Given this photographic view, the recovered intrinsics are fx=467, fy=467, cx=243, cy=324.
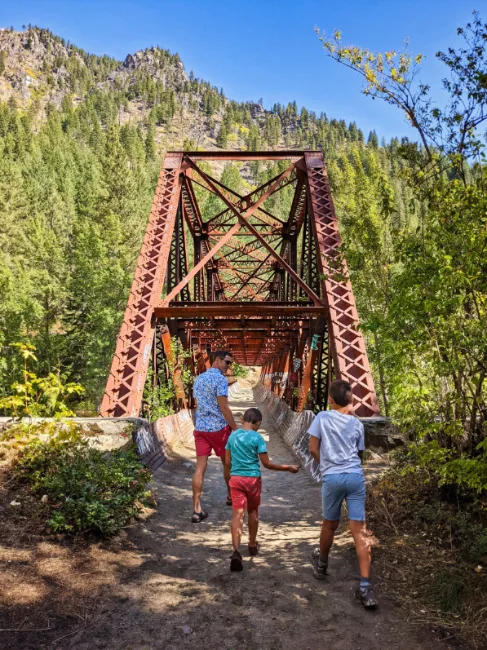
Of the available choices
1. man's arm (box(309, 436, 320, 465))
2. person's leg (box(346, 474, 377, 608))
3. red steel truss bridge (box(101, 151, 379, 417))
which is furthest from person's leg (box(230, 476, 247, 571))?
red steel truss bridge (box(101, 151, 379, 417))

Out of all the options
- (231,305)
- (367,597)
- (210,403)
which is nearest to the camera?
→ (367,597)

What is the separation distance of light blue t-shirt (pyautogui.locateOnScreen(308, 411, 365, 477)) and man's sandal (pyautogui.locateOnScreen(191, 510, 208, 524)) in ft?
7.52

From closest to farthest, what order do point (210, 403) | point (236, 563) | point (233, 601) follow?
point (233, 601) < point (236, 563) < point (210, 403)

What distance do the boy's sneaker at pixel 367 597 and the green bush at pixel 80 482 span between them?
2.29 m

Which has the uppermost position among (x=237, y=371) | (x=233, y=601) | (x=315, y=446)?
(x=315, y=446)

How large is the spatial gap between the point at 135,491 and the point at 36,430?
5.16 feet

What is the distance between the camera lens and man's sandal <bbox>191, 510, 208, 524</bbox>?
5.44 m

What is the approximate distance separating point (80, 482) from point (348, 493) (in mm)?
2667

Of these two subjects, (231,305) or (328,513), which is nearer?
(328,513)

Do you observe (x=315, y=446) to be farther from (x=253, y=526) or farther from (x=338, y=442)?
(x=253, y=526)

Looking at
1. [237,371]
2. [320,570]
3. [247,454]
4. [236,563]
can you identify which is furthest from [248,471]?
[237,371]

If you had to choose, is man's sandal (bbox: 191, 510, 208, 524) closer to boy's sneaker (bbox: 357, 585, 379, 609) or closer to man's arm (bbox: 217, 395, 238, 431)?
man's arm (bbox: 217, 395, 238, 431)

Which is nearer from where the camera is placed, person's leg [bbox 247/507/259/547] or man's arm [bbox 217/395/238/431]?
person's leg [bbox 247/507/259/547]

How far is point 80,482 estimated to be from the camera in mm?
4672
